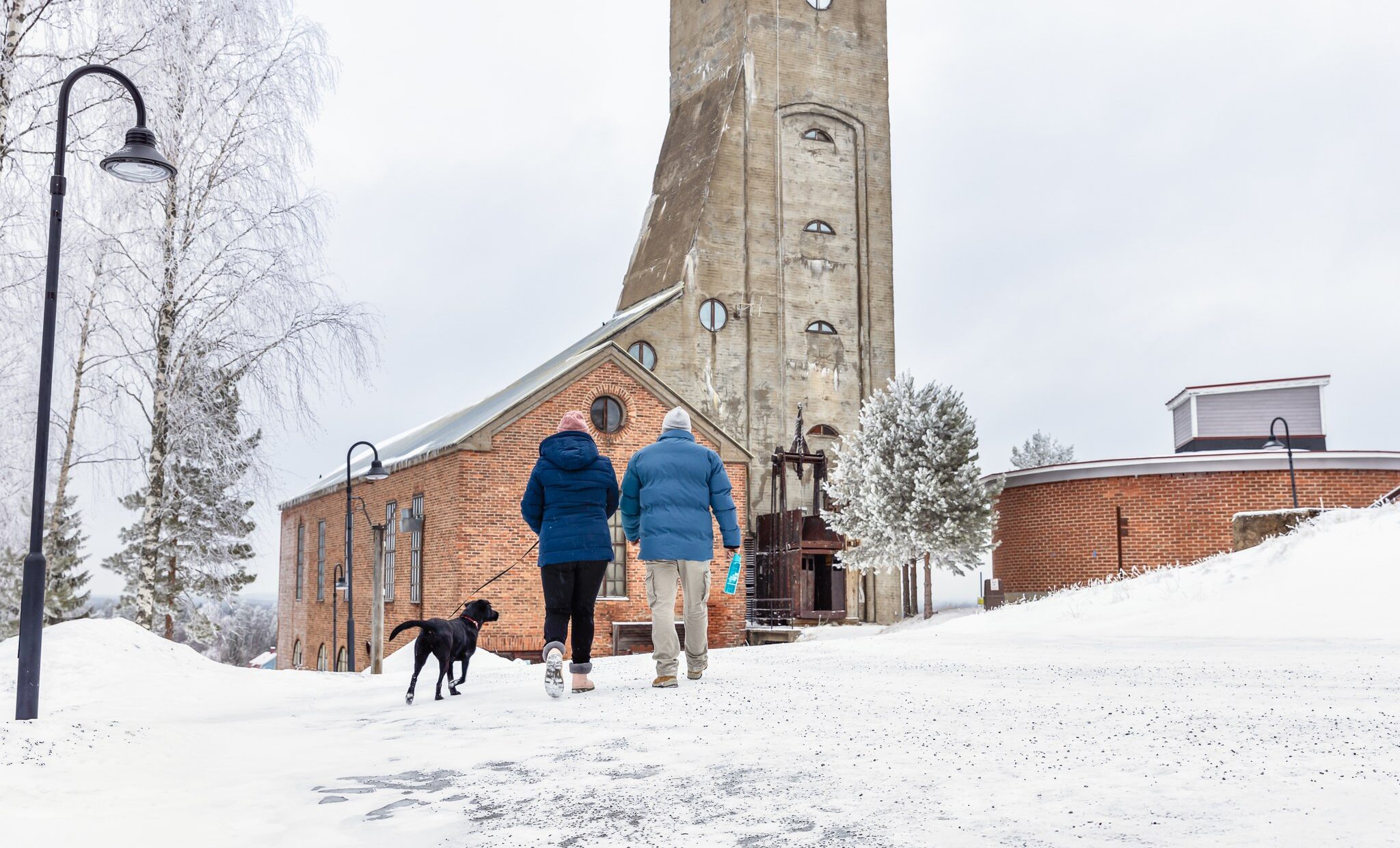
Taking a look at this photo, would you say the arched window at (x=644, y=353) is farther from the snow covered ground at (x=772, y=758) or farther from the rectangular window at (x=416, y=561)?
the snow covered ground at (x=772, y=758)

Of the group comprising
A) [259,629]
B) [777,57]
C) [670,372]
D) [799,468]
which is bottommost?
[259,629]

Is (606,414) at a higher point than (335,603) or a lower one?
higher

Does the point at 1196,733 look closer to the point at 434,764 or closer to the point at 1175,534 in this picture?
the point at 434,764

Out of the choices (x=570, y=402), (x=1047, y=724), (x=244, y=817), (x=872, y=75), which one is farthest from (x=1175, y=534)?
Answer: (x=244, y=817)

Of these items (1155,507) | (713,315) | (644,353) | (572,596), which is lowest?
(572,596)

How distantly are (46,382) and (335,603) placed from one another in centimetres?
2019

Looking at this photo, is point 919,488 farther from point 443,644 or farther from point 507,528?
point 443,644

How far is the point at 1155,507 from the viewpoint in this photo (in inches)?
1015

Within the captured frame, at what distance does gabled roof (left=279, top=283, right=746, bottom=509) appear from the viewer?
71.9 ft

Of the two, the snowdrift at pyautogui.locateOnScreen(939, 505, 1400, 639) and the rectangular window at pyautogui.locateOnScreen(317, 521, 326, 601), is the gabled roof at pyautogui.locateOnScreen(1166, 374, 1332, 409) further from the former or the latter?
the rectangular window at pyautogui.locateOnScreen(317, 521, 326, 601)

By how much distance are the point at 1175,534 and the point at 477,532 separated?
1577 cm

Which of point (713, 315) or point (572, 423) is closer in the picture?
point (572, 423)

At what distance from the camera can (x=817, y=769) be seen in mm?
4961

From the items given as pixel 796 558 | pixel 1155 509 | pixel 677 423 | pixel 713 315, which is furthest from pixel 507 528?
pixel 1155 509
